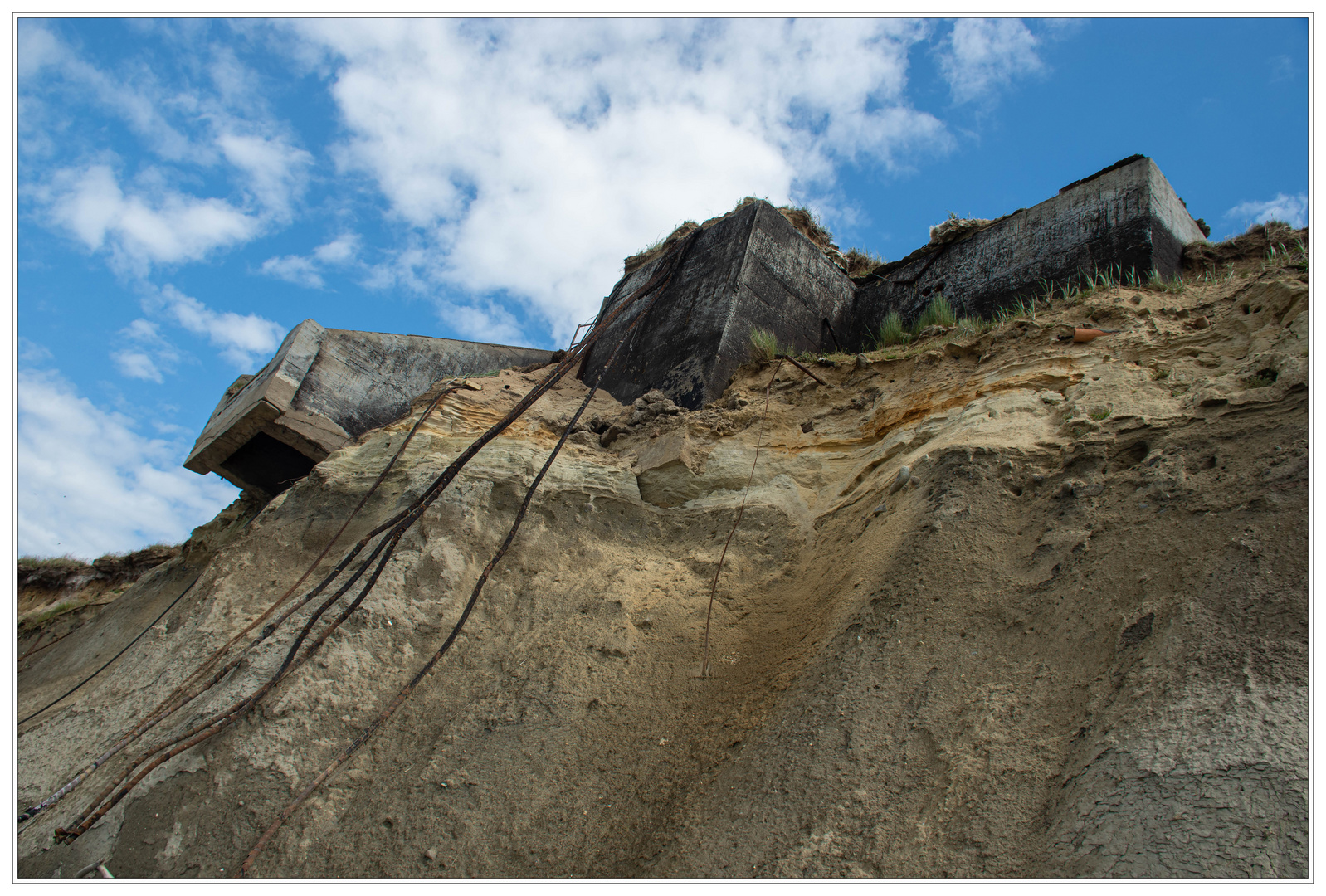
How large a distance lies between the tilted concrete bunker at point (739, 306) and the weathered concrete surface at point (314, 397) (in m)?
0.02

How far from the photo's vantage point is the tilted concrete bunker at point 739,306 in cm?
622

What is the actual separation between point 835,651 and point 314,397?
6540 millimetres

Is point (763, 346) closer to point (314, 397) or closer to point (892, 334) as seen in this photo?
point (892, 334)

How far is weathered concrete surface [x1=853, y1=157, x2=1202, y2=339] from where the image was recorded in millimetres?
5980

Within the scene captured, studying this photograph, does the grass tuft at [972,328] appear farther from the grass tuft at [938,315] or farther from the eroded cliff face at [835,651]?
the grass tuft at [938,315]

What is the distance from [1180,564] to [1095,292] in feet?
9.81

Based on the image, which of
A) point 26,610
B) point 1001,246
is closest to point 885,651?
point 1001,246

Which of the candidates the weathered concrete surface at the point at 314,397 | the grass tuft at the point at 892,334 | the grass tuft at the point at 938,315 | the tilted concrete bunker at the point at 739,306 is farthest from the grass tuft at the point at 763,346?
the weathered concrete surface at the point at 314,397

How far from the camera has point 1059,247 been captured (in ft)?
21.1

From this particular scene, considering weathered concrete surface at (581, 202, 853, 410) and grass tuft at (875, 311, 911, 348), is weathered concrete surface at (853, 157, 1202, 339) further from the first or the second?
weathered concrete surface at (581, 202, 853, 410)

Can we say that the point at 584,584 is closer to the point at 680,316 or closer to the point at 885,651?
the point at 885,651

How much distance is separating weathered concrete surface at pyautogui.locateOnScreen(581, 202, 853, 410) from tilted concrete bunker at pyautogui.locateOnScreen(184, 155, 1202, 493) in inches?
0.6

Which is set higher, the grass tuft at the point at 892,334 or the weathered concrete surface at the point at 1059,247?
the weathered concrete surface at the point at 1059,247

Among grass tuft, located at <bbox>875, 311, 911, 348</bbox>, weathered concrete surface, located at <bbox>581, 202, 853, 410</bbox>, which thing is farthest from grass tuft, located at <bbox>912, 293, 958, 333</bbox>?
weathered concrete surface, located at <bbox>581, 202, 853, 410</bbox>
